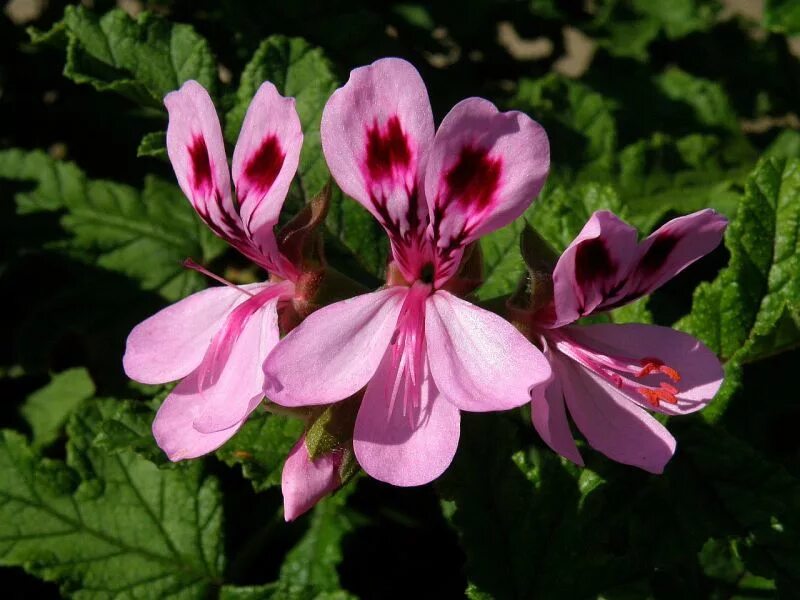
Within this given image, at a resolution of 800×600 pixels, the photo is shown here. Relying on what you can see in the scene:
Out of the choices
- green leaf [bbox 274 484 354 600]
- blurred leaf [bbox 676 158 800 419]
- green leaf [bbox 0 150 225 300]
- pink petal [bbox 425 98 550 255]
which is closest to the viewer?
pink petal [bbox 425 98 550 255]

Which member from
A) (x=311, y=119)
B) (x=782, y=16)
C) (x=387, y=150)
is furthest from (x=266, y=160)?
(x=782, y=16)

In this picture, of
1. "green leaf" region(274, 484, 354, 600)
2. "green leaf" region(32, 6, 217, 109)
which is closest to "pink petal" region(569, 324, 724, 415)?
"green leaf" region(274, 484, 354, 600)

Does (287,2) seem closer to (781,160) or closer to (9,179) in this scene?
(9,179)

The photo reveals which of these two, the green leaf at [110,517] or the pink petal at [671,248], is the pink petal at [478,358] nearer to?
the pink petal at [671,248]

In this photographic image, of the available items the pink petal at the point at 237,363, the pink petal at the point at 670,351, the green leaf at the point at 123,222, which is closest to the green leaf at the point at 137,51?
the green leaf at the point at 123,222

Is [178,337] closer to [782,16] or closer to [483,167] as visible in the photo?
[483,167]

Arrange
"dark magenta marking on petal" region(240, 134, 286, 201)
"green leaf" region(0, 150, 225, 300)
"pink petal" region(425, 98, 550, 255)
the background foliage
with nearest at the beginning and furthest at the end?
1. "pink petal" region(425, 98, 550, 255)
2. "dark magenta marking on petal" region(240, 134, 286, 201)
3. the background foliage
4. "green leaf" region(0, 150, 225, 300)

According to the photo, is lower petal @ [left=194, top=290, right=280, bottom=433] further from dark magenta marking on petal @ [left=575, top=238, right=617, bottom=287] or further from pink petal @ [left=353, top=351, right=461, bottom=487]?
dark magenta marking on petal @ [left=575, top=238, right=617, bottom=287]
